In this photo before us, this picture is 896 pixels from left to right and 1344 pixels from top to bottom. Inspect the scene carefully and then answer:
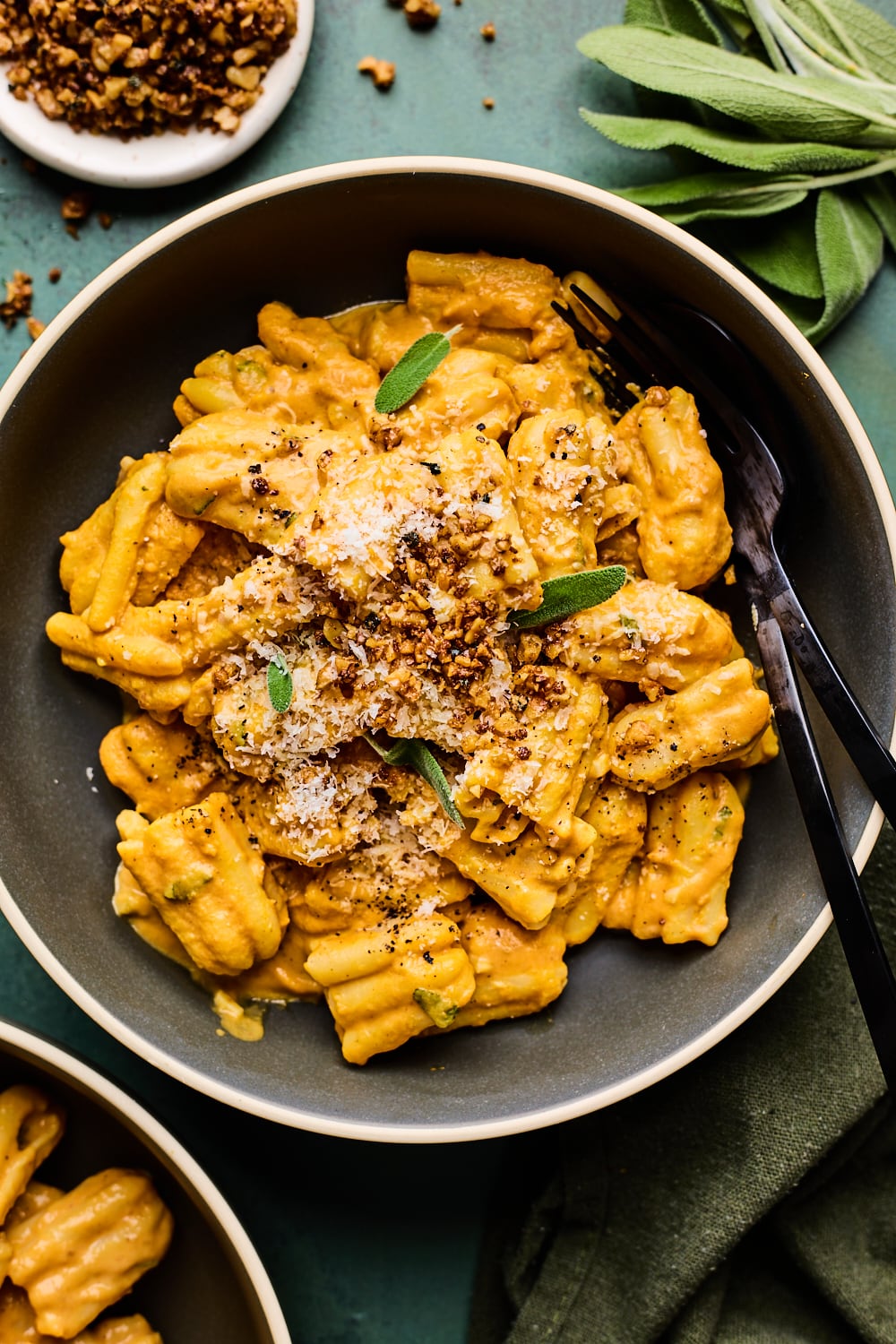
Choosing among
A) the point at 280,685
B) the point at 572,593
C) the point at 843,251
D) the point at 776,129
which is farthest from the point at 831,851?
the point at 776,129

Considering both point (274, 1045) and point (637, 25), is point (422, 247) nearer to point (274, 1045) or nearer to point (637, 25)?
point (637, 25)

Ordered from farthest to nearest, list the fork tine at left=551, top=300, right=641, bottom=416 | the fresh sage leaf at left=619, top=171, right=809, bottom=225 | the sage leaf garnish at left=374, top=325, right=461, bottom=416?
the fresh sage leaf at left=619, top=171, right=809, bottom=225 < the fork tine at left=551, top=300, right=641, bottom=416 < the sage leaf garnish at left=374, top=325, right=461, bottom=416

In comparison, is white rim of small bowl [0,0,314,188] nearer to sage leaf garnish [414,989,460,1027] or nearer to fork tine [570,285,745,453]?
fork tine [570,285,745,453]

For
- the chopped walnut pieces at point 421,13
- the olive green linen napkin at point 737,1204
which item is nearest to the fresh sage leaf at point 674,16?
the chopped walnut pieces at point 421,13

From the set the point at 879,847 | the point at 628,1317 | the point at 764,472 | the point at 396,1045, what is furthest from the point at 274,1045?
the point at 764,472

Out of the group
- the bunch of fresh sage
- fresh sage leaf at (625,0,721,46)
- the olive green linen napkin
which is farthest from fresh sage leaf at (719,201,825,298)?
the olive green linen napkin

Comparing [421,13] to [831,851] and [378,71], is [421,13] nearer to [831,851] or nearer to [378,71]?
[378,71]
